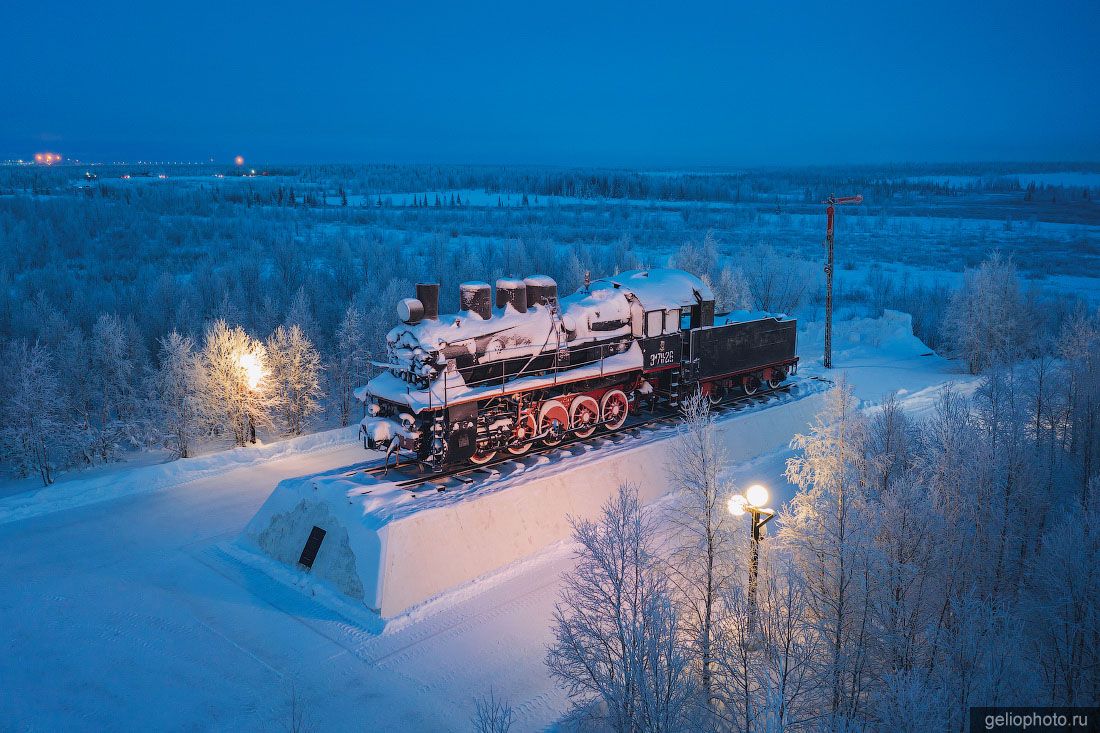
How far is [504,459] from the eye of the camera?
54.3 feet

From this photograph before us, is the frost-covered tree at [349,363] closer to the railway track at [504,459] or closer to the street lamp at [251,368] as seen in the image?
the street lamp at [251,368]

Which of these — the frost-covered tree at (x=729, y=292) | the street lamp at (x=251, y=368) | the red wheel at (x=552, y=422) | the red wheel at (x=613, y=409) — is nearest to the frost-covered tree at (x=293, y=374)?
the street lamp at (x=251, y=368)

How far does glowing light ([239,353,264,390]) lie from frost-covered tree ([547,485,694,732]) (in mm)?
19399

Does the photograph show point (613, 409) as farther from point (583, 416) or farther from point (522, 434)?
point (522, 434)

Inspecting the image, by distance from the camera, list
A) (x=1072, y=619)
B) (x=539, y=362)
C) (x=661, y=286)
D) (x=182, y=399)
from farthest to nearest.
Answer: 1. (x=182, y=399)
2. (x=661, y=286)
3. (x=539, y=362)
4. (x=1072, y=619)

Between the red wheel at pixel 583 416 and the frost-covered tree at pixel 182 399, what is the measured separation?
17016 millimetres

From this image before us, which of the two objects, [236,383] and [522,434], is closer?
[522,434]

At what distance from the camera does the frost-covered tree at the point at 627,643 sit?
28.0 ft

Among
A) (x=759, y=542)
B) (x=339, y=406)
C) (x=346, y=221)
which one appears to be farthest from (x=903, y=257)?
(x=759, y=542)

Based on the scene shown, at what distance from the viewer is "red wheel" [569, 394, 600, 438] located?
17594 mm

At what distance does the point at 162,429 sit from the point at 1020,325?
132 ft

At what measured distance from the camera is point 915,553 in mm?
11211

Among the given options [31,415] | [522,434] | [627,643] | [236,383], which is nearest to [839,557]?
[627,643]

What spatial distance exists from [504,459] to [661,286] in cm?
678
